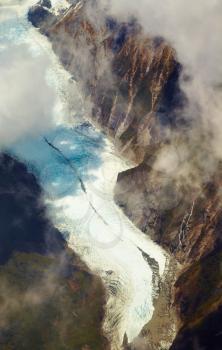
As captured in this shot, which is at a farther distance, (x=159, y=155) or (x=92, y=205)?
(x=92, y=205)

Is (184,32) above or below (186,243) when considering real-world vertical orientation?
above

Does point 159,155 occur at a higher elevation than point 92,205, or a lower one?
higher

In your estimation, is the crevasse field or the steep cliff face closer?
the steep cliff face

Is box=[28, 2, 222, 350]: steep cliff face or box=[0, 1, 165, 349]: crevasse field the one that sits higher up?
box=[28, 2, 222, 350]: steep cliff face

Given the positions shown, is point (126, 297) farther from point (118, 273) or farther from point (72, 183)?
point (72, 183)

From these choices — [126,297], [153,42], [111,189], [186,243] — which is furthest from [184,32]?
[126,297]

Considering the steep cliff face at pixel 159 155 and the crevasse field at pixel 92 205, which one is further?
the crevasse field at pixel 92 205

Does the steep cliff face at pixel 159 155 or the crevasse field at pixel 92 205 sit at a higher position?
the steep cliff face at pixel 159 155

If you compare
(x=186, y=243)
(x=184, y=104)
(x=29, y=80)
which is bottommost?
(x=29, y=80)
